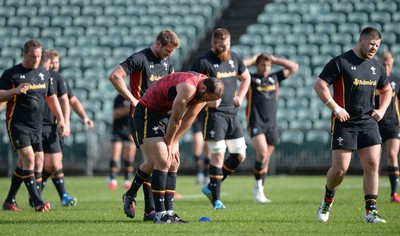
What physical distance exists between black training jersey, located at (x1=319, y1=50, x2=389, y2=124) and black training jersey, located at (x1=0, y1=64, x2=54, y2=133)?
14.3 ft

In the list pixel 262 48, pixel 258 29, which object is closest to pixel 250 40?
pixel 262 48

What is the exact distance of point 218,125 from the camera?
12.3m

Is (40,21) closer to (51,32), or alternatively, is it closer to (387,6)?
(51,32)

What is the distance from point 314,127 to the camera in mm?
22781

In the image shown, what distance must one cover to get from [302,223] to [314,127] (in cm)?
1336

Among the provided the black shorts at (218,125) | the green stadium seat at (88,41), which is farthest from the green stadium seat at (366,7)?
the black shorts at (218,125)

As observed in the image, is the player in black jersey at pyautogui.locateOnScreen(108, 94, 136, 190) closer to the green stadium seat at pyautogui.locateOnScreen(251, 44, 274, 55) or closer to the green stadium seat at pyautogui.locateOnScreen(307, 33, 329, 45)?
the green stadium seat at pyautogui.locateOnScreen(251, 44, 274, 55)

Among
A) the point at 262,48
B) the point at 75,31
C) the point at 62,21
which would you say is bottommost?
the point at 262,48

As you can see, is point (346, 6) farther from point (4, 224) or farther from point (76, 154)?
point (4, 224)

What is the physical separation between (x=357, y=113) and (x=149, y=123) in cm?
251

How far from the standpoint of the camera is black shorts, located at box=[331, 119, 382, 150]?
9.57m

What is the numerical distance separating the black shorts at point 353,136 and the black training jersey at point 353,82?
0.30 feet

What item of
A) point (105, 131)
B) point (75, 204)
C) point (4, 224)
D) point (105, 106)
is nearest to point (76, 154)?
point (105, 131)

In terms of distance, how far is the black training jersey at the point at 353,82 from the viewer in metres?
9.66
